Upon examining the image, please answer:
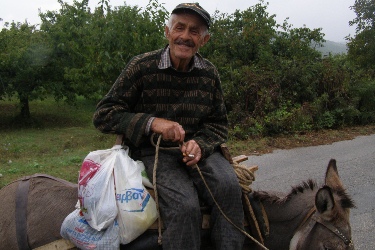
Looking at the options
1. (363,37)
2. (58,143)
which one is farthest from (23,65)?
(363,37)

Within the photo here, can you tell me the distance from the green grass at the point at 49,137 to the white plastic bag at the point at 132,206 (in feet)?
14.1

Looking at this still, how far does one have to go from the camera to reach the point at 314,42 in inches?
583

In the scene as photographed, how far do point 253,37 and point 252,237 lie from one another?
12253mm

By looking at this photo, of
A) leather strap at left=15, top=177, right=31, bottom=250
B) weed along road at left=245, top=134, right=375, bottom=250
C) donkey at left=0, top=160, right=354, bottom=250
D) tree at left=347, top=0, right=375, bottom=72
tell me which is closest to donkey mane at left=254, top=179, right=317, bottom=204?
donkey at left=0, top=160, right=354, bottom=250

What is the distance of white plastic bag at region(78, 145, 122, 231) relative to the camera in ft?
6.76

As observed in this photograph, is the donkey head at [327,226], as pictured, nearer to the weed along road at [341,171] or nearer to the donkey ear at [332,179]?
the donkey ear at [332,179]

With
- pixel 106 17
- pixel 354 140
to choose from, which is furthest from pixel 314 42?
pixel 106 17

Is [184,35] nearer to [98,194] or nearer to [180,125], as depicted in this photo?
[180,125]

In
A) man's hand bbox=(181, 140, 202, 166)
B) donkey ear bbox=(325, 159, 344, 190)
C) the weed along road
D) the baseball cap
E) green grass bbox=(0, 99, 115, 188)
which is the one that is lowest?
green grass bbox=(0, 99, 115, 188)

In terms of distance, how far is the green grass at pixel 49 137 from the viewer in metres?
7.17

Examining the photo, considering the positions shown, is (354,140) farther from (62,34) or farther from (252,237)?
(62,34)

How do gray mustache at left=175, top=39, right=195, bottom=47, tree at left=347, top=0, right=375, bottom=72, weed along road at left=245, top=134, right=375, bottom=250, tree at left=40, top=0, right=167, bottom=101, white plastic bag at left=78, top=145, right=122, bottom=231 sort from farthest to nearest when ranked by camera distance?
tree at left=347, top=0, right=375, bottom=72
tree at left=40, top=0, right=167, bottom=101
weed along road at left=245, top=134, right=375, bottom=250
gray mustache at left=175, top=39, right=195, bottom=47
white plastic bag at left=78, top=145, right=122, bottom=231

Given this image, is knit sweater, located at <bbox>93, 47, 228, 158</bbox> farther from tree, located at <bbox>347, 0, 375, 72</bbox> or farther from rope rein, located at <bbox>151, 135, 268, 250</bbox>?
tree, located at <bbox>347, 0, 375, 72</bbox>

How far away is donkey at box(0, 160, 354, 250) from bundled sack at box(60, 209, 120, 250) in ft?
0.31
